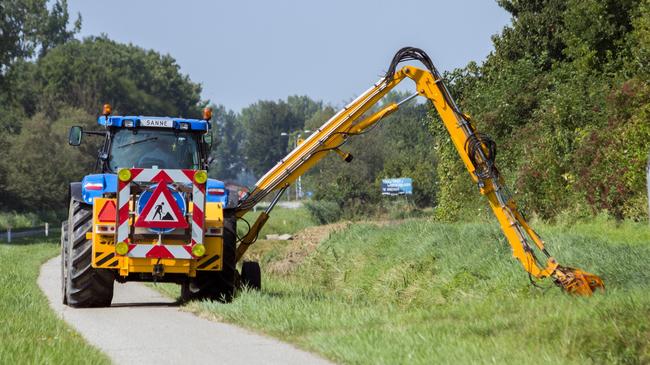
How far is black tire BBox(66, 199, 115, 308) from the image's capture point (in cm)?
1586

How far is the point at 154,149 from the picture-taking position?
17.8 meters

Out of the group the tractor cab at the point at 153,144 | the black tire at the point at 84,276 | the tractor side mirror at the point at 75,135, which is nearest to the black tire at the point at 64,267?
the black tire at the point at 84,276

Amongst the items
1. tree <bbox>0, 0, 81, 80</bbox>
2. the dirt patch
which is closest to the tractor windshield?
the dirt patch

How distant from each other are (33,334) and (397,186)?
171 feet

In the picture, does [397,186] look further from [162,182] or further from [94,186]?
[162,182]

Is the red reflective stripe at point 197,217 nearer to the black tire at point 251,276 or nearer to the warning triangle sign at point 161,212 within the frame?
the warning triangle sign at point 161,212

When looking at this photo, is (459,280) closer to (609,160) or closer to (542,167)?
(609,160)

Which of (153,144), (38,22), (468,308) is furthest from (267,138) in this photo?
(468,308)

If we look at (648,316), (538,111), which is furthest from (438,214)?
(648,316)

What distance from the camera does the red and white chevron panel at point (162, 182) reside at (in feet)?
50.7

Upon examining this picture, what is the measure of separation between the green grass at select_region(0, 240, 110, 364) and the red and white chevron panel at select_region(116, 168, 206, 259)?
152 cm

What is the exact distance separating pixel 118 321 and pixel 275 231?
3811cm

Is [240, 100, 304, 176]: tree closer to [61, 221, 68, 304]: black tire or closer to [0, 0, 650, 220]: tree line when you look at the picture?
[0, 0, 650, 220]: tree line

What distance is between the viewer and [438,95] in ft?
53.4
